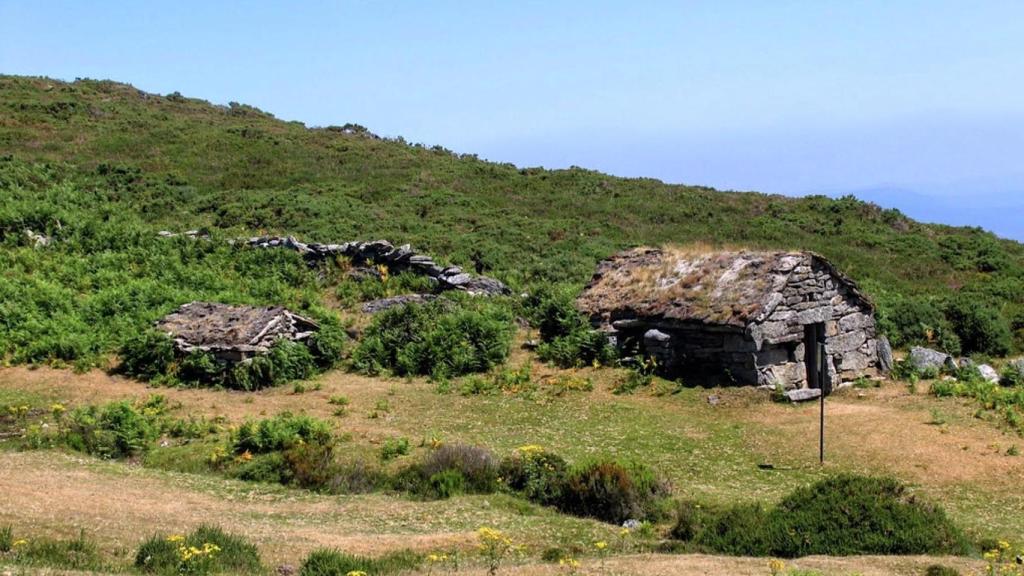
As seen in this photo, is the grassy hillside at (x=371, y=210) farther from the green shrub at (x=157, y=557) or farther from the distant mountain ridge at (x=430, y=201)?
the green shrub at (x=157, y=557)

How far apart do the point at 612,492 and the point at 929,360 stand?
13444 mm

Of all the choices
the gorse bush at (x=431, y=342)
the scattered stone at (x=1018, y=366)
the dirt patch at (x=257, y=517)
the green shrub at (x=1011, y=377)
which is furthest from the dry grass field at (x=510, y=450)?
the scattered stone at (x=1018, y=366)

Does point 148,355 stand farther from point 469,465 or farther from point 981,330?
point 981,330

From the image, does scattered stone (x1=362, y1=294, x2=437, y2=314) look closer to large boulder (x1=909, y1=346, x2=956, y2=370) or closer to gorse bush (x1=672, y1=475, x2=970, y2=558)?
large boulder (x1=909, y1=346, x2=956, y2=370)

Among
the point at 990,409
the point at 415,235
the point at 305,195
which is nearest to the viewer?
the point at 990,409

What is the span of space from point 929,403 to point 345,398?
43.8ft

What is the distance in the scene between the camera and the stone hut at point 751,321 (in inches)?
842

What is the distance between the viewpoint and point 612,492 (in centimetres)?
1360

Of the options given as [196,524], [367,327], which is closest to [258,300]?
[367,327]

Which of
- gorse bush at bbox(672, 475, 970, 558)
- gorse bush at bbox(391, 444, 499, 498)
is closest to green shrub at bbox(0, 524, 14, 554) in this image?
gorse bush at bbox(391, 444, 499, 498)

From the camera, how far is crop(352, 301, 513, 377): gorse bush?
2431 cm

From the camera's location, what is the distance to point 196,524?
468 inches

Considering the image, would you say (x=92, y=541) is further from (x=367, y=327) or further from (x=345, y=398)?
(x=367, y=327)

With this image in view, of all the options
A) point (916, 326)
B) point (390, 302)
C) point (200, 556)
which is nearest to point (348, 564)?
point (200, 556)
